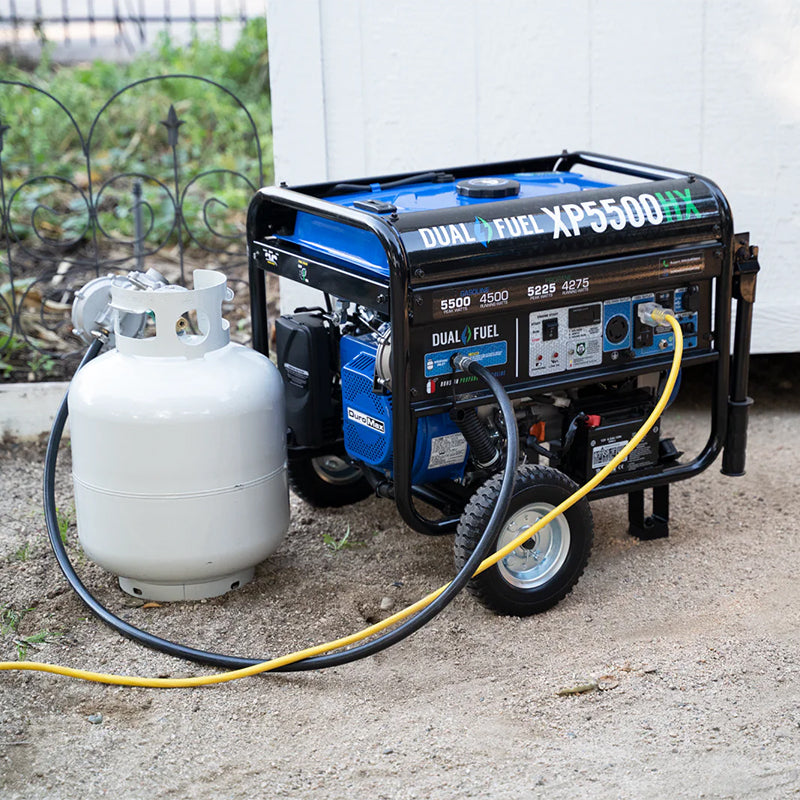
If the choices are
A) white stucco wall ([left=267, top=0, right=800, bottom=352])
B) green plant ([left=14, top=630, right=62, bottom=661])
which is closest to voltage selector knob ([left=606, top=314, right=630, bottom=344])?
white stucco wall ([left=267, top=0, right=800, bottom=352])

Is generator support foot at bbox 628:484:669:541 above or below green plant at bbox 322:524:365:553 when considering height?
above

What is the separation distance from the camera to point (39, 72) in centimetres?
A: 830

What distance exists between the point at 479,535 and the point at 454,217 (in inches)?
33.3

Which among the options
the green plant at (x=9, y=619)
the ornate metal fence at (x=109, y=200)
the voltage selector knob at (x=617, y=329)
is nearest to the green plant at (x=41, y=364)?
the ornate metal fence at (x=109, y=200)

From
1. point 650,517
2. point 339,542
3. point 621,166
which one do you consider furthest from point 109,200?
point 650,517

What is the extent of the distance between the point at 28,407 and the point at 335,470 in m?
1.41

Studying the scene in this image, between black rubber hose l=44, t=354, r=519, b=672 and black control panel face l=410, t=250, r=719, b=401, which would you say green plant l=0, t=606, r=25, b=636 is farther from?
black control panel face l=410, t=250, r=719, b=401

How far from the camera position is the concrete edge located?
4.61 meters

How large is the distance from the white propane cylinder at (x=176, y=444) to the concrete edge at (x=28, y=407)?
1394 mm

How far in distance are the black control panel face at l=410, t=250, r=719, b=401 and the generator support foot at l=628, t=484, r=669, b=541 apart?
534mm

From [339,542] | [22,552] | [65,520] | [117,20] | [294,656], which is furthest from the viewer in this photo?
[117,20]

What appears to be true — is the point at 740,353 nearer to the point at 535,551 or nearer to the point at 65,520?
the point at 535,551

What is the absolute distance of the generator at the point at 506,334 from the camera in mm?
3070

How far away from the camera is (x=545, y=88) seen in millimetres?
4559
